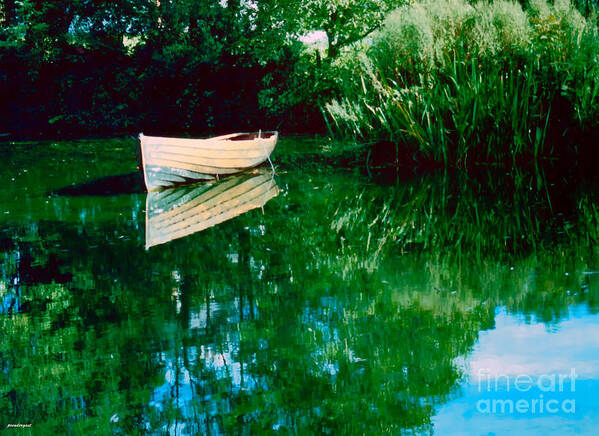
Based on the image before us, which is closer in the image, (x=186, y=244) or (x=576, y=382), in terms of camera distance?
(x=576, y=382)

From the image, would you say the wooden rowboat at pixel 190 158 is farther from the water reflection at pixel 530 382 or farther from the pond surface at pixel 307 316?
the water reflection at pixel 530 382

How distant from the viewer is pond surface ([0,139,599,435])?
3.82 m

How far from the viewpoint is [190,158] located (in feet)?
38.1

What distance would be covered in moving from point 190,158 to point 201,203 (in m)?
1.62

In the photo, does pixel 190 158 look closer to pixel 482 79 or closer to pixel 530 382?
pixel 482 79

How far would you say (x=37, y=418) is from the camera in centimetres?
386

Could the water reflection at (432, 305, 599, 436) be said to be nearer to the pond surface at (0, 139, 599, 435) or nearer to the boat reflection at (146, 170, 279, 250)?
the pond surface at (0, 139, 599, 435)

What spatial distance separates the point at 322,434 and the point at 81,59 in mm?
20274

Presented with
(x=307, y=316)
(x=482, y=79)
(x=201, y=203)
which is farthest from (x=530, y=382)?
(x=482, y=79)

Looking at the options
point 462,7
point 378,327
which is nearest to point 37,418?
point 378,327

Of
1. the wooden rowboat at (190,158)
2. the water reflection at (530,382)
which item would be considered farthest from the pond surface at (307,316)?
the wooden rowboat at (190,158)

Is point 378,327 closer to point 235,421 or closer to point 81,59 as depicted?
point 235,421

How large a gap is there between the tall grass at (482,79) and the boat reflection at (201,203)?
213cm

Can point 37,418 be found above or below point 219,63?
below
